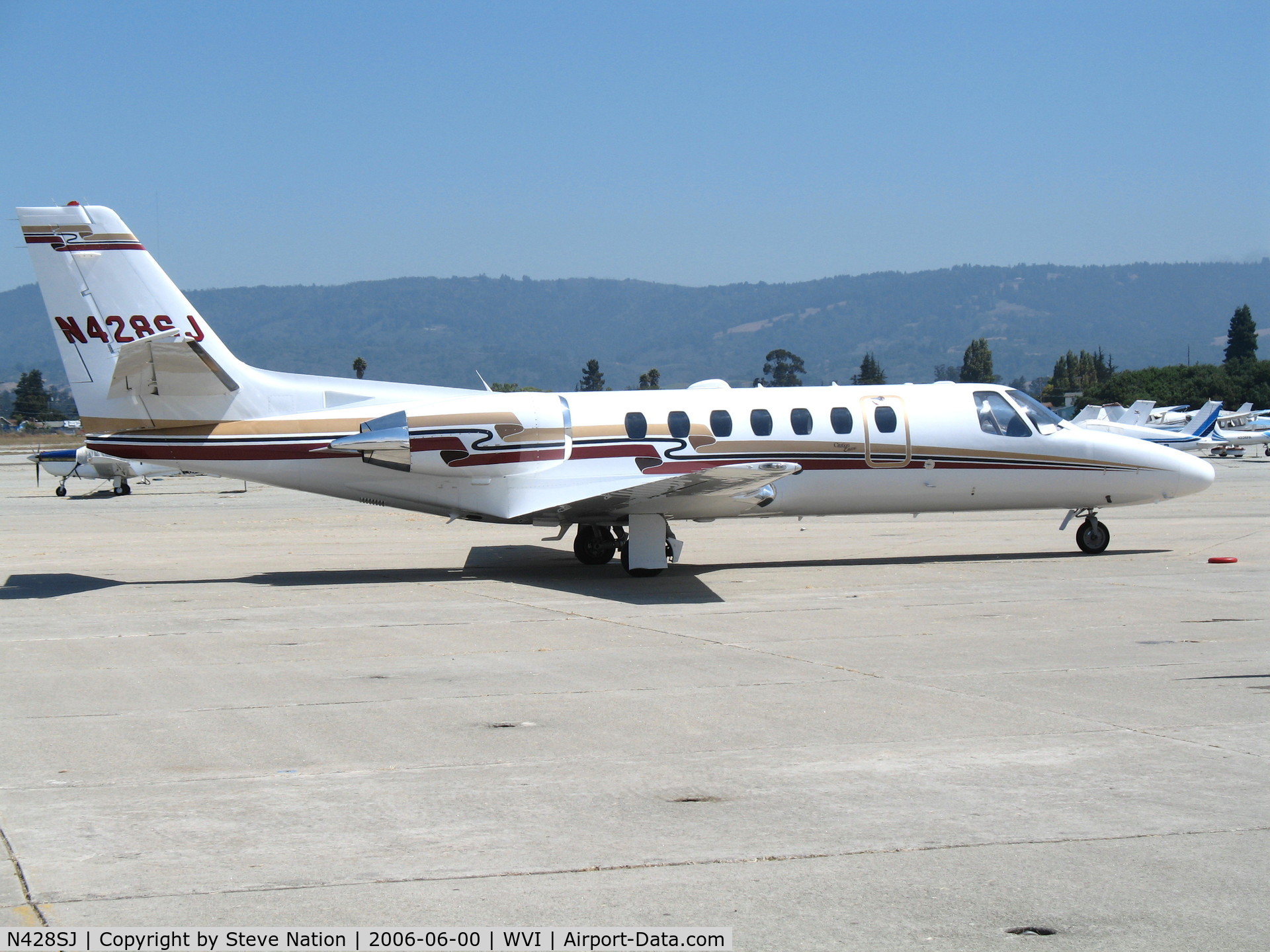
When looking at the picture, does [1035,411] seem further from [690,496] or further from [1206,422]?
[1206,422]

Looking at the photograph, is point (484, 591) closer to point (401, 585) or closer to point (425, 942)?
point (401, 585)

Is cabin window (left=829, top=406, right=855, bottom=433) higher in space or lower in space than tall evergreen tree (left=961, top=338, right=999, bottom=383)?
lower

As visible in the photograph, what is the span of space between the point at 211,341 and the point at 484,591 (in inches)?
229

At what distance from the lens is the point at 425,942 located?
486 cm

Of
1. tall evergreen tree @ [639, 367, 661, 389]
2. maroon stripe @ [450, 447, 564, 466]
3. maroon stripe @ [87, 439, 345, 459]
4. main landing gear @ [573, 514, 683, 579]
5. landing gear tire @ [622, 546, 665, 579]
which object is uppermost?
tall evergreen tree @ [639, 367, 661, 389]

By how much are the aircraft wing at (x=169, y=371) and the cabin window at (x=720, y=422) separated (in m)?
7.25

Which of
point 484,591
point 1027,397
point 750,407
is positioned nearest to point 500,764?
point 484,591

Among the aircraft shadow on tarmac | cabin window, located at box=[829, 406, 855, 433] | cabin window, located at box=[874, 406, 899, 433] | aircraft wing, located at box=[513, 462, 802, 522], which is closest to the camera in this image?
aircraft wing, located at box=[513, 462, 802, 522]

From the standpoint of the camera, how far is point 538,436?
18.0 meters

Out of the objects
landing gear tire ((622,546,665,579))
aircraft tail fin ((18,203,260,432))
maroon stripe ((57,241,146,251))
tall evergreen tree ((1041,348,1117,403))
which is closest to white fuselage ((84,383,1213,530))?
aircraft tail fin ((18,203,260,432))

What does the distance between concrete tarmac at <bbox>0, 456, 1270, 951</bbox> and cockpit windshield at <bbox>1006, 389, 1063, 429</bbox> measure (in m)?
3.53

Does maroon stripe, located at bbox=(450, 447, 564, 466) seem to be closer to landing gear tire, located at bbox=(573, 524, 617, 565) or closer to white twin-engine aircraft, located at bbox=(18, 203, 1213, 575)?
white twin-engine aircraft, located at bbox=(18, 203, 1213, 575)

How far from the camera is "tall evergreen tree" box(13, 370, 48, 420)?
173 m

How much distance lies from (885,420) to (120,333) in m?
11.7
